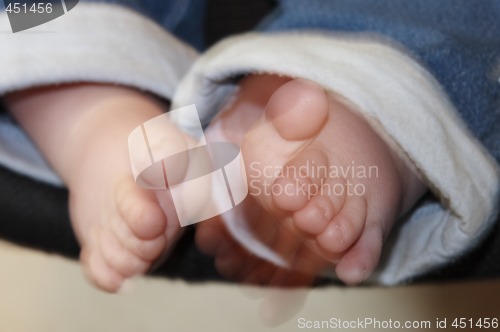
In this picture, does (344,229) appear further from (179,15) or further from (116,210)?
(179,15)

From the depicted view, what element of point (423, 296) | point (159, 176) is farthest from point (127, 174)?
point (423, 296)

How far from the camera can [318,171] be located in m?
0.22

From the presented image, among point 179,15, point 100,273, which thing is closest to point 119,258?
point 100,273

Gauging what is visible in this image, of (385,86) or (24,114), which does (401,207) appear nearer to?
(385,86)

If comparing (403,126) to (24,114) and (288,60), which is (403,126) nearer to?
(288,60)

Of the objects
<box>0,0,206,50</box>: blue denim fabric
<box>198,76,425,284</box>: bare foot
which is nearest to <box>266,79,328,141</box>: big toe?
<box>198,76,425,284</box>: bare foot

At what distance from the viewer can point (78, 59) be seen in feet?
0.93

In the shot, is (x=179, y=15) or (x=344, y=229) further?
(x=179, y=15)

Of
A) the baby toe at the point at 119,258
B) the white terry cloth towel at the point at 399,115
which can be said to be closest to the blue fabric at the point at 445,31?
the white terry cloth towel at the point at 399,115

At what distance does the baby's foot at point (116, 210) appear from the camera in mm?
225

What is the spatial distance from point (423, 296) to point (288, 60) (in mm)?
107

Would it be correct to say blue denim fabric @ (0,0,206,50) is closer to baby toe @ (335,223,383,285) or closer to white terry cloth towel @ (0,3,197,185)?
white terry cloth towel @ (0,3,197,185)

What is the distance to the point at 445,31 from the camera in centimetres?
32

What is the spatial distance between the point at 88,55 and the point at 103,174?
58 millimetres
